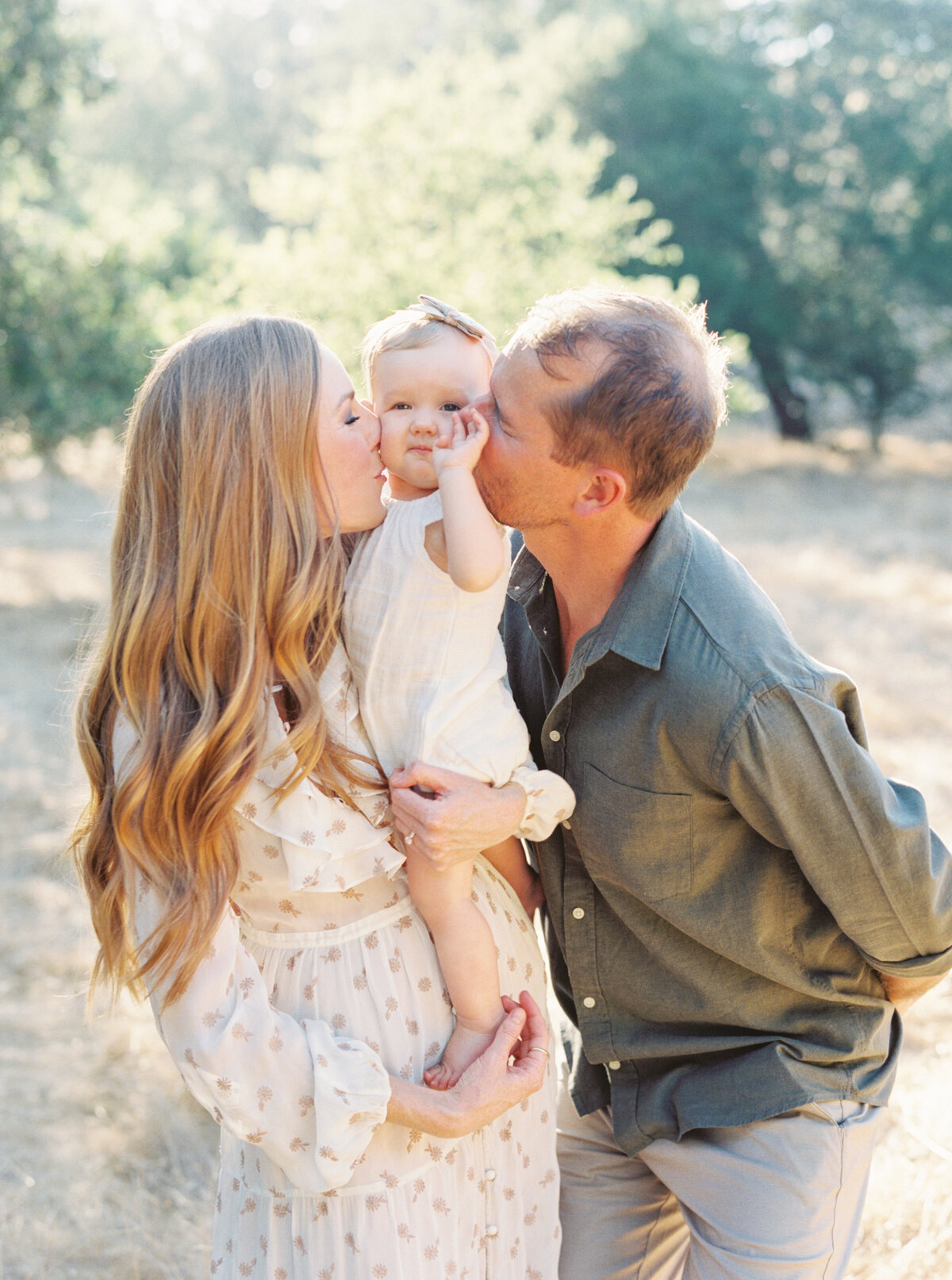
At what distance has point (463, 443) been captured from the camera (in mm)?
2172

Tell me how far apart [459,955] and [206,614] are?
2.45 ft

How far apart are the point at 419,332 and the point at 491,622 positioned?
66 cm

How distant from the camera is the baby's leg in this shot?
6.64ft

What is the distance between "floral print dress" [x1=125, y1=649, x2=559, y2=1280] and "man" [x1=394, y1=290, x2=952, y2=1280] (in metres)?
0.20

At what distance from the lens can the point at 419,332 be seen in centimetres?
A: 238

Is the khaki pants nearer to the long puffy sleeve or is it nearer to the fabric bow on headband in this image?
the long puffy sleeve

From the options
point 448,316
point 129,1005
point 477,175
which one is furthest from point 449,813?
point 477,175

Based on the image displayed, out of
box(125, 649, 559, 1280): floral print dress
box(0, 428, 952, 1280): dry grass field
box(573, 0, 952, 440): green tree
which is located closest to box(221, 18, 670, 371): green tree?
box(0, 428, 952, 1280): dry grass field

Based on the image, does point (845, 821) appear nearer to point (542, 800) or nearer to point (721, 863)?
point (721, 863)

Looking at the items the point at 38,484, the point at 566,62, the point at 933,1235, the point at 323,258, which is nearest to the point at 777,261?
the point at 566,62

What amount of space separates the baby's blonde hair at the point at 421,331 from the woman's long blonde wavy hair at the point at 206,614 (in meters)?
0.41

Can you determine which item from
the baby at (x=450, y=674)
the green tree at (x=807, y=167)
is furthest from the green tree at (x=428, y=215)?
the baby at (x=450, y=674)

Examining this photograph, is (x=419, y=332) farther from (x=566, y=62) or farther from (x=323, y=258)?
(x=566, y=62)

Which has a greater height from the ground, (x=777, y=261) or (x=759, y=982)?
(x=759, y=982)
